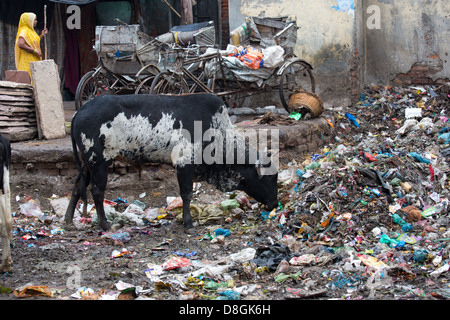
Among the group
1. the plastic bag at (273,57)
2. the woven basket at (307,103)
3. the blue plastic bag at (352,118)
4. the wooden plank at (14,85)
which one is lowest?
the blue plastic bag at (352,118)

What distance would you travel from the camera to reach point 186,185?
636 centimetres

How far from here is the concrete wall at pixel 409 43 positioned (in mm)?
11180

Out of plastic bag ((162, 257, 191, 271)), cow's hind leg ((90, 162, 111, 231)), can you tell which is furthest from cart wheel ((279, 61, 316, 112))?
plastic bag ((162, 257, 191, 271))

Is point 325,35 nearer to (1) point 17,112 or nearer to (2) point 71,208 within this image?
(1) point 17,112

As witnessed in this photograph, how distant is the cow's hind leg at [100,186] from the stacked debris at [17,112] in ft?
8.15

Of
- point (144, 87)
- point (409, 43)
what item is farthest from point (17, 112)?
point (409, 43)

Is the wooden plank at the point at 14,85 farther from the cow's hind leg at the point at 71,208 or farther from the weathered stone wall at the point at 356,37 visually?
the weathered stone wall at the point at 356,37

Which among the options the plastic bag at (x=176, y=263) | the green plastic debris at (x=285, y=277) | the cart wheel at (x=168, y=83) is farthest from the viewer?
the cart wheel at (x=168, y=83)

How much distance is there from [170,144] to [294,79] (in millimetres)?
4608

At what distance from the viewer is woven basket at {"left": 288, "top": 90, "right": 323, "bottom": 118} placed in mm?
9664

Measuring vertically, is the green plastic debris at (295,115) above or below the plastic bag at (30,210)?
above

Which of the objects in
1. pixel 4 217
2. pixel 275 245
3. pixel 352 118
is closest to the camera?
pixel 4 217

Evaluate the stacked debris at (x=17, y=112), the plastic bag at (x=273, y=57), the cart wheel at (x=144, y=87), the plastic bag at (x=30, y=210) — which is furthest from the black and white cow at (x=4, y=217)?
the plastic bag at (x=273, y=57)

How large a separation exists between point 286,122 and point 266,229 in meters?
3.60
